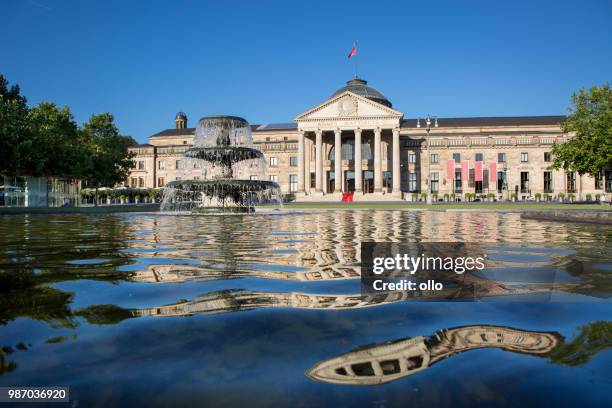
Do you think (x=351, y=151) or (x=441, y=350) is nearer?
(x=441, y=350)

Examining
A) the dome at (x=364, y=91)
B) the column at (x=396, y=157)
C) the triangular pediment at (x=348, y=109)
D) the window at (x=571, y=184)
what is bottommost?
the window at (x=571, y=184)

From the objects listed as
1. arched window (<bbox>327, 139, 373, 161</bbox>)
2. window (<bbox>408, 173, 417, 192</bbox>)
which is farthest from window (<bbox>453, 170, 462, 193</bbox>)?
arched window (<bbox>327, 139, 373, 161</bbox>)

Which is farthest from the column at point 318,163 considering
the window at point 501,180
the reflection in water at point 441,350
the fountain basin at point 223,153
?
the reflection in water at point 441,350

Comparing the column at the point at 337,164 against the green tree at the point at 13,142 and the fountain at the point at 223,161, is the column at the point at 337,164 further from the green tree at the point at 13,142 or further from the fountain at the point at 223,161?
the green tree at the point at 13,142

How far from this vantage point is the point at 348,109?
228 ft

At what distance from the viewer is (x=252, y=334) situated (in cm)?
300

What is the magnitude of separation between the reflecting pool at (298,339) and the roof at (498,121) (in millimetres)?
78830

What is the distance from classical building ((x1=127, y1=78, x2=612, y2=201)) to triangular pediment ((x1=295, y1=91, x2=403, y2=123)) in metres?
0.15

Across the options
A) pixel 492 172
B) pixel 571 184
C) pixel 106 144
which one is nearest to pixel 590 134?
pixel 492 172

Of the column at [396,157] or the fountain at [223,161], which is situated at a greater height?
the column at [396,157]

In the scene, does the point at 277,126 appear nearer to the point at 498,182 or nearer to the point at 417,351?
the point at 498,182
